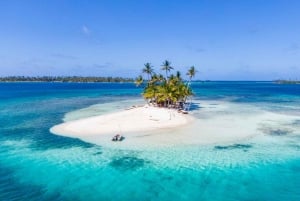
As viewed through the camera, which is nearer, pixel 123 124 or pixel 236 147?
pixel 236 147

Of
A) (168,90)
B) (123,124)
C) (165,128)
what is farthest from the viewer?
(168,90)

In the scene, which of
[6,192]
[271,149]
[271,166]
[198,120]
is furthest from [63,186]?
[198,120]

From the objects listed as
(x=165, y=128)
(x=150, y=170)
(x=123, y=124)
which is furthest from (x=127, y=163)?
(x=123, y=124)

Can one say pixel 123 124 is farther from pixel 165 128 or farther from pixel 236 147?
pixel 236 147

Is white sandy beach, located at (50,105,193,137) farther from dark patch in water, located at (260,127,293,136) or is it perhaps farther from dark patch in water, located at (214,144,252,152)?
dark patch in water, located at (260,127,293,136)

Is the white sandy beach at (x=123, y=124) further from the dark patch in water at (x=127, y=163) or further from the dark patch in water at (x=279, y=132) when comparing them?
the dark patch in water at (x=279, y=132)

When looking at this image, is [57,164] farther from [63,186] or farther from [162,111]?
[162,111]
